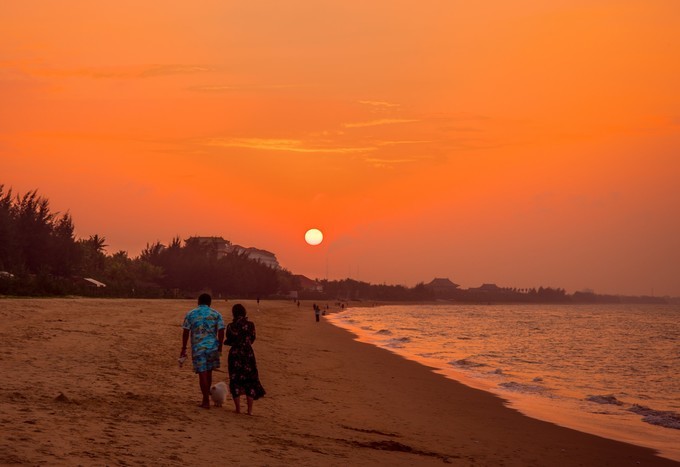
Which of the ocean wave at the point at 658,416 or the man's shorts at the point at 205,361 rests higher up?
the man's shorts at the point at 205,361

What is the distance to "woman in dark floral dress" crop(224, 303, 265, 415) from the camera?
13758 mm

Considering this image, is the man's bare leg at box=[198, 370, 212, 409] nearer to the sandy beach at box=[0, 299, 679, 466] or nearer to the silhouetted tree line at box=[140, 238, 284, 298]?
the sandy beach at box=[0, 299, 679, 466]

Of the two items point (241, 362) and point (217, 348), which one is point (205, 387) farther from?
point (241, 362)

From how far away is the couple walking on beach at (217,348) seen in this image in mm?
13492

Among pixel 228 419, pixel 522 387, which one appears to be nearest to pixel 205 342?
pixel 228 419

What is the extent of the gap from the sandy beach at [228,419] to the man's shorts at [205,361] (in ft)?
2.29

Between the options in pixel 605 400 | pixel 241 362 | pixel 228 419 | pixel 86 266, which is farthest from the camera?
pixel 86 266

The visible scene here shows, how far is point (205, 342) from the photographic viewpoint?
1352cm

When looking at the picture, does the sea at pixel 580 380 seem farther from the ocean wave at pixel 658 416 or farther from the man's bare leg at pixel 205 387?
the man's bare leg at pixel 205 387

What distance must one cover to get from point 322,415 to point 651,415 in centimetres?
1141

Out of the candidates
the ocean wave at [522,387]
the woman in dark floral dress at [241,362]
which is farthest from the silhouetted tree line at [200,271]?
the woman in dark floral dress at [241,362]

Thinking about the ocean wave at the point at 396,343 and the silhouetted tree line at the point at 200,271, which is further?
the silhouetted tree line at the point at 200,271

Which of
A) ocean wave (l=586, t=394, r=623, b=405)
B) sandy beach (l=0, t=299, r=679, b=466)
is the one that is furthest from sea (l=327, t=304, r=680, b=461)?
sandy beach (l=0, t=299, r=679, b=466)

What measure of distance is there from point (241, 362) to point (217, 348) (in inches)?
23.5
